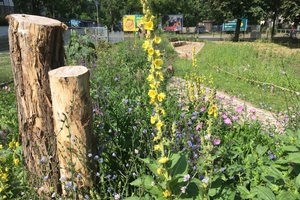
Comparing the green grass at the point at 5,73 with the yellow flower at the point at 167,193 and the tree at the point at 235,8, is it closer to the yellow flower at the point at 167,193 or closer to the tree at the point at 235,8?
the yellow flower at the point at 167,193

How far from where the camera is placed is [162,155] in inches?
67.9

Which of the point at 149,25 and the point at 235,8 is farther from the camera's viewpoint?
the point at 235,8

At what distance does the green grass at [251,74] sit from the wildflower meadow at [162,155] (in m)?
2.05

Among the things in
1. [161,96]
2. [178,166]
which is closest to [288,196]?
[178,166]

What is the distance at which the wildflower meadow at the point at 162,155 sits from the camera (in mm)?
1819

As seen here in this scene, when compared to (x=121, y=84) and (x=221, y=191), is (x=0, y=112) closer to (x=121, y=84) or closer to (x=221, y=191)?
(x=121, y=84)

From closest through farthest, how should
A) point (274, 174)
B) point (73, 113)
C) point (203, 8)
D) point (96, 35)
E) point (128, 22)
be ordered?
point (274, 174), point (73, 113), point (96, 35), point (128, 22), point (203, 8)

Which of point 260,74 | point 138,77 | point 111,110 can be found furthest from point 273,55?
point 111,110

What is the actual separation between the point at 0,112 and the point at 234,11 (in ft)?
96.4

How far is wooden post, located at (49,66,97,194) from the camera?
2303 mm

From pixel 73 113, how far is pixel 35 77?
0.51 meters

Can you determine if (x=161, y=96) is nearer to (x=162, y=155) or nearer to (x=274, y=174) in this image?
(x=162, y=155)

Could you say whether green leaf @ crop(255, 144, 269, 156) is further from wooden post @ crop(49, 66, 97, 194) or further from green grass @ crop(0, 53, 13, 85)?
green grass @ crop(0, 53, 13, 85)

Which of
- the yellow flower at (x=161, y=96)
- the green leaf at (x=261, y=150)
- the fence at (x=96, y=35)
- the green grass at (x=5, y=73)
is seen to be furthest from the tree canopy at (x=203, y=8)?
the green grass at (x=5, y=73)
